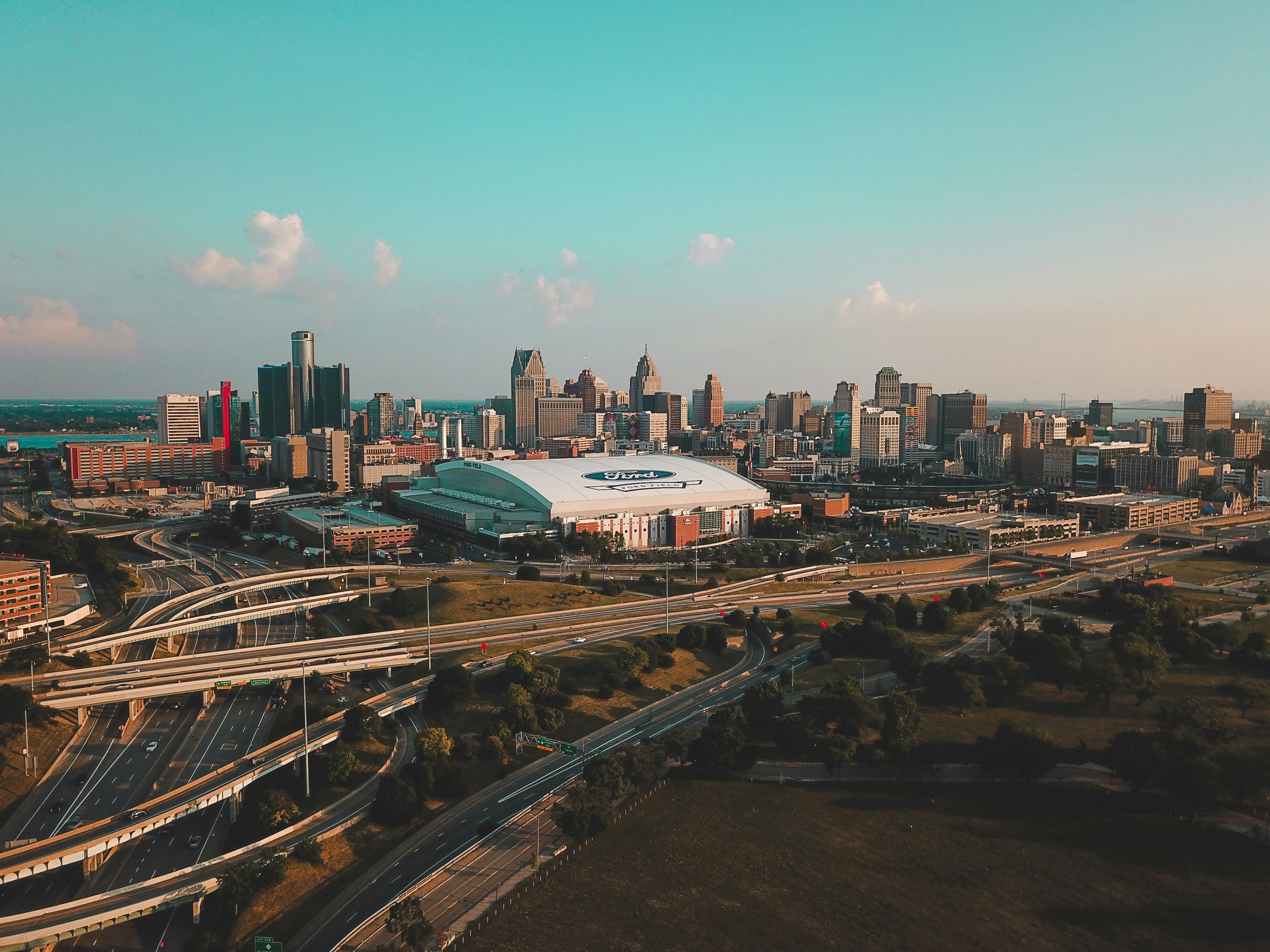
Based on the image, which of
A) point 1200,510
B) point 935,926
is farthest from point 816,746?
point 1200,510

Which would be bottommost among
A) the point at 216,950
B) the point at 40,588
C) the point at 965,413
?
the point at 216,950

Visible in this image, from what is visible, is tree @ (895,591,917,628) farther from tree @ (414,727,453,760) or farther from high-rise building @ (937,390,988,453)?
high-rise building @ (937,390,988,453)

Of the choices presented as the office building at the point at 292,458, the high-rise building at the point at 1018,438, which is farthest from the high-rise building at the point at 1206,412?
the office building at the point at 292,458

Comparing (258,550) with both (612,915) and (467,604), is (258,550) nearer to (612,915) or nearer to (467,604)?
(467,604)

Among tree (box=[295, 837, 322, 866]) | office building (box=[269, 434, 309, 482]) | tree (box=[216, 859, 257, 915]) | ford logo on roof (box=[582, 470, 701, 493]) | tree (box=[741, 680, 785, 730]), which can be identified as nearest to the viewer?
tree (box=[216, 859, 257, 915])

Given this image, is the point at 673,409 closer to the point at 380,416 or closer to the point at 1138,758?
the point at 380,416

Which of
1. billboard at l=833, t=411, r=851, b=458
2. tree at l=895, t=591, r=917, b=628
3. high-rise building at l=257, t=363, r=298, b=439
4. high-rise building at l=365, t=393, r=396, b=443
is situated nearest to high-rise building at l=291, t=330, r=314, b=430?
high-rise building at l=257, t=363, r=298, b=439
